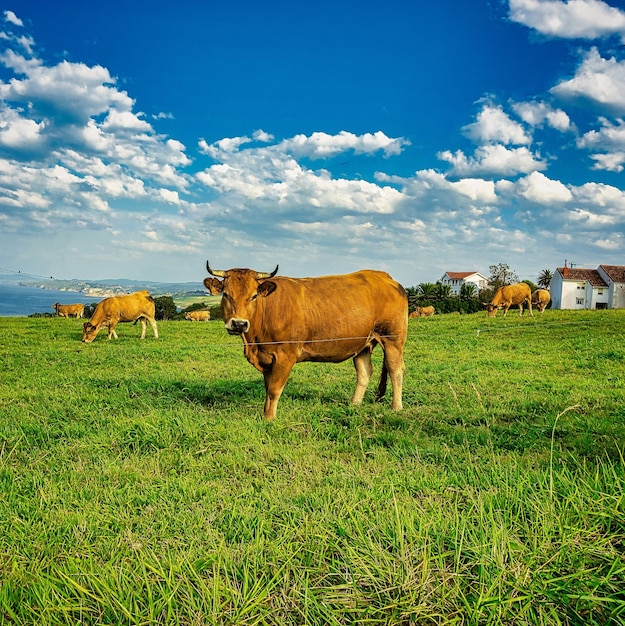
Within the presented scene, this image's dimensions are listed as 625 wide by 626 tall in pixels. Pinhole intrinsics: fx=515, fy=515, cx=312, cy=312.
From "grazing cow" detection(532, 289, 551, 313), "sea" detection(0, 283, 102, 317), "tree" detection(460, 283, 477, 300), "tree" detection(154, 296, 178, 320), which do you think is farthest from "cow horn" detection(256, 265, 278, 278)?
"tree" detection(154, 296, 178, 320)

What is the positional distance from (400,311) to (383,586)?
6.25 m

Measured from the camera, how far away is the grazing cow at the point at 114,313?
20.9 m

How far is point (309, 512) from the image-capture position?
3.53 m

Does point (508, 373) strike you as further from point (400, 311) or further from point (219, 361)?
point (219, 361)

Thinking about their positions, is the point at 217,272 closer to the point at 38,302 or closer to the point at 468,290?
the point at 468,290

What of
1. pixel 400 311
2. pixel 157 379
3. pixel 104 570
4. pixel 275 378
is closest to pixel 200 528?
pixel 104 570

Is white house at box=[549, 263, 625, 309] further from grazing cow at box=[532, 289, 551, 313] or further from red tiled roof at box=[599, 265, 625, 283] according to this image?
grazing cow at box=[532, 289, 551, 313]

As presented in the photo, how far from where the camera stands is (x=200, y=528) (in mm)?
3371

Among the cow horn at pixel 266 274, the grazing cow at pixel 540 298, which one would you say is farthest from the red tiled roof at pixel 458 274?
the cow horn at pixel 266 274

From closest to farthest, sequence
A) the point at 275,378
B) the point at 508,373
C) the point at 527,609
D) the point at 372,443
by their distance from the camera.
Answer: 1. the point at 527,609
2. the point at 372,443
3. the point at 275,378
4. the point at 508,373

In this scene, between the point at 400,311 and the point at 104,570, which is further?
the point at 400,311

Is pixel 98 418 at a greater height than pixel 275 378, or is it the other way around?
pixel 275 378

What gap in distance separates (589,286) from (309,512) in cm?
7893

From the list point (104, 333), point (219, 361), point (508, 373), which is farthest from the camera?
point (104, 333)
